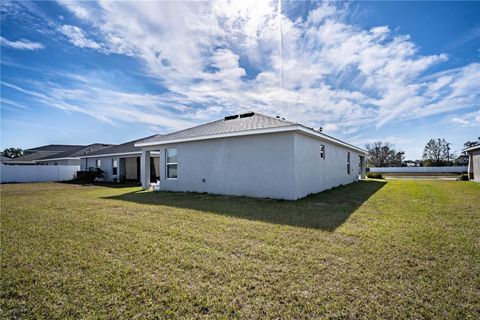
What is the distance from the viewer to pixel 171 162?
12.7 meters

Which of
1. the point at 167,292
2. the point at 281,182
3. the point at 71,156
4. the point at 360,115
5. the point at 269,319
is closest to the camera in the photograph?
the point at 269,319

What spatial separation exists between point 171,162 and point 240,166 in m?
4.77

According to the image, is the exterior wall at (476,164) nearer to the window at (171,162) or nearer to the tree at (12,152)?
the window at (171,162)

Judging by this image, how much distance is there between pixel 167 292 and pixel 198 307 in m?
0.45

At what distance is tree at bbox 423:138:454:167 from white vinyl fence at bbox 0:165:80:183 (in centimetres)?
5108

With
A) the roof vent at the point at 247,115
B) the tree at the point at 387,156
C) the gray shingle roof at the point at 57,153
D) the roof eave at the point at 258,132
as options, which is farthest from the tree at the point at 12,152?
the tree at the point at 387,156

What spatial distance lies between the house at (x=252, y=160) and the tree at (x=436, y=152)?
3783cm

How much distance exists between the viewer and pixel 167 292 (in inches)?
97.7

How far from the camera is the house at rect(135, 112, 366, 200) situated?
8.61m

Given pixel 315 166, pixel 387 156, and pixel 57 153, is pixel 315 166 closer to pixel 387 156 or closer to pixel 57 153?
pixel 57 153

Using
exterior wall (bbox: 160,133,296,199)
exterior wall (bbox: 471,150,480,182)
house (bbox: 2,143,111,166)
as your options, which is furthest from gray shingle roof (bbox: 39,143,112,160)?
exterior wall (bbox: 471,150,480,182)

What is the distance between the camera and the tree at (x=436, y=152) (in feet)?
130

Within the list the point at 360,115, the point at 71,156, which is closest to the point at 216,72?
the point at 360,115

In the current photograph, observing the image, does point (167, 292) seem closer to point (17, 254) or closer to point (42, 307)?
point (42, 307)
